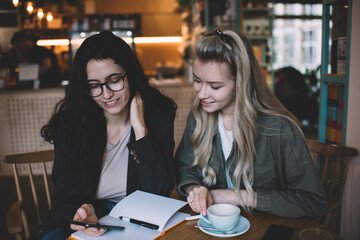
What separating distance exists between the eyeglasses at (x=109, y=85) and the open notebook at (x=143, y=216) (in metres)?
0.56

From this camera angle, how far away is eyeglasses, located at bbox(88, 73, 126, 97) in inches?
65.6

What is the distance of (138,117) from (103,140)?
0.71ft

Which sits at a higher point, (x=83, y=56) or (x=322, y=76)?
(x=83, y=56)

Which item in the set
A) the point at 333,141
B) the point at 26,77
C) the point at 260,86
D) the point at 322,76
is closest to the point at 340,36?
the point at 322,76

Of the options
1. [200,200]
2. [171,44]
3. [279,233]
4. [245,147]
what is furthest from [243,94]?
[171,44]

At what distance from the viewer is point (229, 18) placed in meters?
4.52

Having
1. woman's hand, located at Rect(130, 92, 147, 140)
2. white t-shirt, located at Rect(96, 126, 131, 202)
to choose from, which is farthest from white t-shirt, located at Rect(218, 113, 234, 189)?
white t-shirt, located at Rect(96, 126, 131, 202)

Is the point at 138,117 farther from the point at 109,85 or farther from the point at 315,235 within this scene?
the point at 315,235

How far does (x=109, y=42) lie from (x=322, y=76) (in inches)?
58.8

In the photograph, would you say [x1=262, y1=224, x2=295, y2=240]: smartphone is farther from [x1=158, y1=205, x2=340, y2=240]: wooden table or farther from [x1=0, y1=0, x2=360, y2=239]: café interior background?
[x1=0, y1=0, x2=360, y2=239]: café interior background

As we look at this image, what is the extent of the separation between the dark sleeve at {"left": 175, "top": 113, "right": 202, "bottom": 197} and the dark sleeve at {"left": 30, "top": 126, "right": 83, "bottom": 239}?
478mm

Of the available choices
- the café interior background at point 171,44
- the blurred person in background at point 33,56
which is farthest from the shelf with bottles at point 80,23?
the blurred person in background at point 33,56

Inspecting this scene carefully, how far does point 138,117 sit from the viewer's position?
1.76 m

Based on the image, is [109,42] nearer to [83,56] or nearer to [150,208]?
[83,56]
